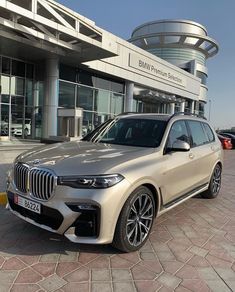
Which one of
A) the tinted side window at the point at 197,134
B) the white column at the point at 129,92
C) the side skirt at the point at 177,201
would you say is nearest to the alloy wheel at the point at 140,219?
the side skirt at the point at 177,201

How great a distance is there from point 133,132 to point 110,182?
1803 millimetres

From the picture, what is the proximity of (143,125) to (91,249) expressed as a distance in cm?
224

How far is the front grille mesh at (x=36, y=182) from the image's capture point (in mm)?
3533

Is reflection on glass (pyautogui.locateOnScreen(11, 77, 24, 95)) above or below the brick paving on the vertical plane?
above

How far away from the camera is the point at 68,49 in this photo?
16703 mm

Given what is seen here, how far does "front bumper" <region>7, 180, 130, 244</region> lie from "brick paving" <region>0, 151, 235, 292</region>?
0.36m

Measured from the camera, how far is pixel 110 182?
3486 mm

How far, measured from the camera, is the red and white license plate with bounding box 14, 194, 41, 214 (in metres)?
3.61

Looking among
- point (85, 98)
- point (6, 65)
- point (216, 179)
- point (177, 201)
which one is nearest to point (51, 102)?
point (6, 65)

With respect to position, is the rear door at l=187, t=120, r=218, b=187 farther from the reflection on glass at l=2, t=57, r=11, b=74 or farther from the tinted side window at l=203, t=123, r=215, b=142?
the reflection on glass at l=2, t=57, r=11, b=74

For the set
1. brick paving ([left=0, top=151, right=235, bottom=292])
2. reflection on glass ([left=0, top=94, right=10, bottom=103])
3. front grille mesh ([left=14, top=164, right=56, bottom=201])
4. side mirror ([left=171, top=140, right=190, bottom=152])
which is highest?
reflection on glass ([left=0, top=94, right=10, bottom=103])

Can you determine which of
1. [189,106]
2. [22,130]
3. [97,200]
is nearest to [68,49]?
[22,130]

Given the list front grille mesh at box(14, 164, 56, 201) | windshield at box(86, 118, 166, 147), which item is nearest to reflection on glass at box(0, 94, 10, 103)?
windshield at box(86, 118, 166, 147)

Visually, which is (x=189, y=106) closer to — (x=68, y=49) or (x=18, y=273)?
(x=68, y=49)
